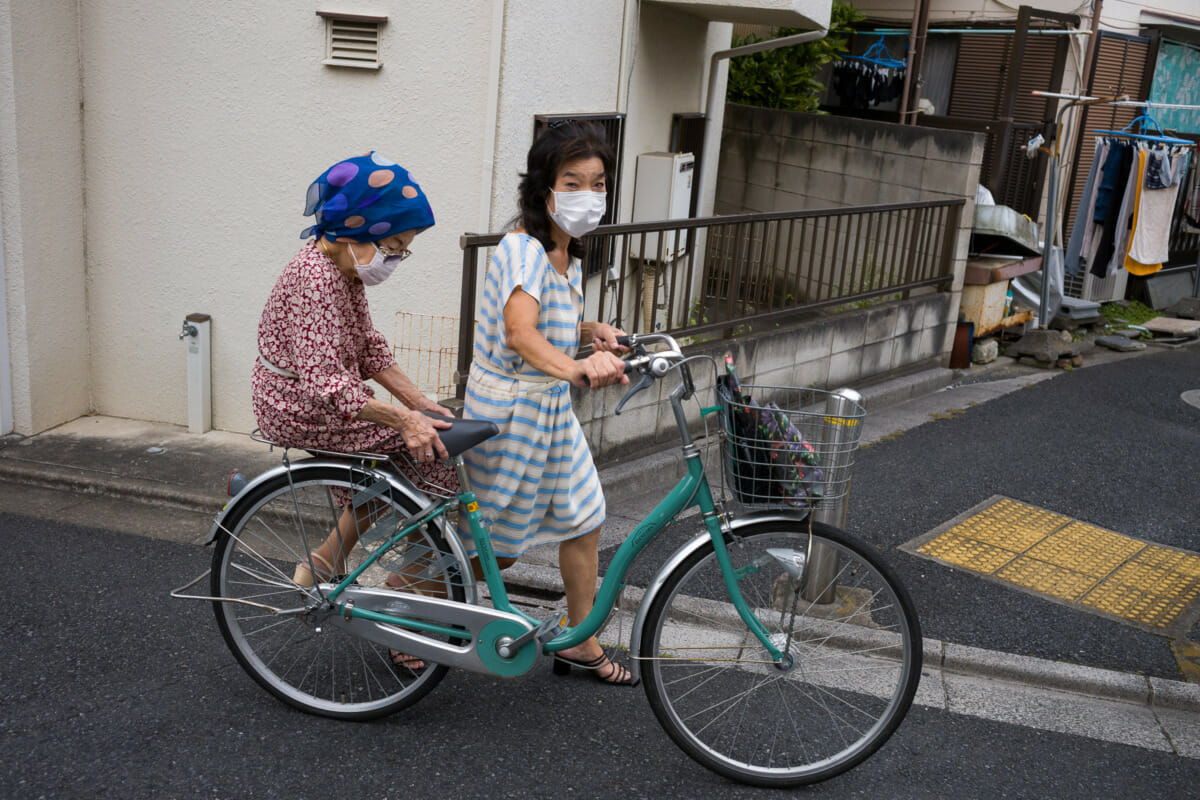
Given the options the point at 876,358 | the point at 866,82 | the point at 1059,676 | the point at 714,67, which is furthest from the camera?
the point at 866,82

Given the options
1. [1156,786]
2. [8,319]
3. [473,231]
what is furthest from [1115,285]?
[8,319]

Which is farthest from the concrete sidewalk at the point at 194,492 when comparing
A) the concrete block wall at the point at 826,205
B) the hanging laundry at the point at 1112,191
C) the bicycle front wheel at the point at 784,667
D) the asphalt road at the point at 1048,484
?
the hanging laundry at the point at 1112,191

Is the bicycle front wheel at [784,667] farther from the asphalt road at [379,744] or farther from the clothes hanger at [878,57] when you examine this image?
the clothes hanger at [878,57]

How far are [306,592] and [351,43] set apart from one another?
3711 mm

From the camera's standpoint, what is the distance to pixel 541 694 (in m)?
3.77

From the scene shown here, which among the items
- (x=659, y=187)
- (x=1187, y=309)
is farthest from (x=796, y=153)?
(x=1187, y=309)

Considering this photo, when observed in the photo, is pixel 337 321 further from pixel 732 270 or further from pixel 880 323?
pixel 880 323

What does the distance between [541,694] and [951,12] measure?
11.8m

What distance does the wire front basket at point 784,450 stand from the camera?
9.60 ft

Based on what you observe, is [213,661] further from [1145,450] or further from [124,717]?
[1145,450]

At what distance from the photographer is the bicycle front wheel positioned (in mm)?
3182

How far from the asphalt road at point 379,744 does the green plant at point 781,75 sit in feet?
29.5

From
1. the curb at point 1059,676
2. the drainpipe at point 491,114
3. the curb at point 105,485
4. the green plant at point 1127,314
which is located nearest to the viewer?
the curb at point 1059,676

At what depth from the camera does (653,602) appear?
3.17 m
